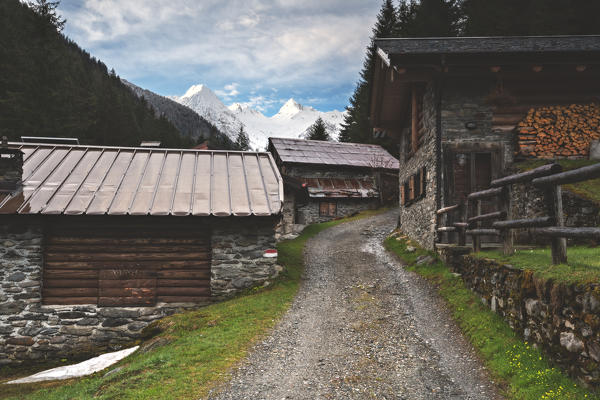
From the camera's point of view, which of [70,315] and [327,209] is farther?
[327,209]

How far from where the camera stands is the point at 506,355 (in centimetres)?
518

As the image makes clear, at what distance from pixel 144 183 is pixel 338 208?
1931 cm

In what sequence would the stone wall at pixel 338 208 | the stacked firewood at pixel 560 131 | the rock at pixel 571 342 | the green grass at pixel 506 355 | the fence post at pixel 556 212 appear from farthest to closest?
1. the stone wall at pixel 338 208
2. the stacked firewood at pixel 560 131
3. the fence post at pixel 556 212
4. the green grass at pixel 506 355
5. the rock at pixel 571 342

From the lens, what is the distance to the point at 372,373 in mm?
5336

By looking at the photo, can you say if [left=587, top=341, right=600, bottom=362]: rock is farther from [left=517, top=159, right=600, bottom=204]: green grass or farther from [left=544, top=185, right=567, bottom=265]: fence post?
[left=517, top=159, right=600, bottom=204]: green grass

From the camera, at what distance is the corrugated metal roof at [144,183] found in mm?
9766

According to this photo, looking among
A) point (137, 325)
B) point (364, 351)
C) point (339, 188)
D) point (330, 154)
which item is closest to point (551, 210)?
point (364, 351)

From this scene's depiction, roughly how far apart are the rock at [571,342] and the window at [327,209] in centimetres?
2393

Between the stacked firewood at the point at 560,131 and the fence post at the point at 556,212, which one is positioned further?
the stacked firewood at the point at 560,131

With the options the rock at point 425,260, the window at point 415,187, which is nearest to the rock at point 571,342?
the rock at point 425,260

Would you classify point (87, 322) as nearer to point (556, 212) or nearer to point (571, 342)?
point (571, 342)

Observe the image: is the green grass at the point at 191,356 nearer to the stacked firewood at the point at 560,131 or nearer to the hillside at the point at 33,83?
the stacked firewood at the point at 560,131

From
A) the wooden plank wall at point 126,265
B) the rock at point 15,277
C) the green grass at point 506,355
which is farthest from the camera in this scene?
the wooden plank wall at point 126,265

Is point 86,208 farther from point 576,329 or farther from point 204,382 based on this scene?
point 576,329
